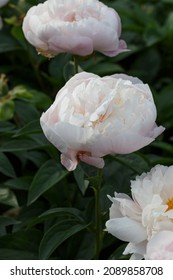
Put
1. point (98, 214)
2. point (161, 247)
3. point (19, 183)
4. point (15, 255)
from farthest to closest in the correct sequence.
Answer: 1. point (19, 183)
2. point (15, 255)
3. point (98, 214)
4. point (161, 247)

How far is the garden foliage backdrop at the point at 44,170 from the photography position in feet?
4.29

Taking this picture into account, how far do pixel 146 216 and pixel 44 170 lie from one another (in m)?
0.37

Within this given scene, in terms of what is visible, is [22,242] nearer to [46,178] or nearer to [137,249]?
[46,178]

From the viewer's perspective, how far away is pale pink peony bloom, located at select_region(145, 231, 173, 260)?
98 centimetres

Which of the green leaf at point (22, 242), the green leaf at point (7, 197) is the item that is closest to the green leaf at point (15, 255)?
the green leaf at point (22, 242)

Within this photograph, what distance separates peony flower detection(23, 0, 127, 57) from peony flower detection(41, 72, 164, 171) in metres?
0.20

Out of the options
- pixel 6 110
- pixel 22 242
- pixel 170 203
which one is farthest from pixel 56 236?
pixel 6 110

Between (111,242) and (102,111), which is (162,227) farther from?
(111,242)

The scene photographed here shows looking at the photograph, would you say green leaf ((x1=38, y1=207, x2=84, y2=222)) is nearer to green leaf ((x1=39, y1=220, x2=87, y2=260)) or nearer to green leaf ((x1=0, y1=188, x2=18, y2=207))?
green leaf ((x1=39, y1=220, x2=87, y2=260))

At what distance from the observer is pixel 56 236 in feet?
3.99

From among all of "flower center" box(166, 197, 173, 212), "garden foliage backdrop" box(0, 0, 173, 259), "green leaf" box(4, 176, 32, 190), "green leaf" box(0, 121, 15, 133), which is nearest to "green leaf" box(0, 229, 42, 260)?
"garden foliage backdrop" box(0, 0, 173, 259)
